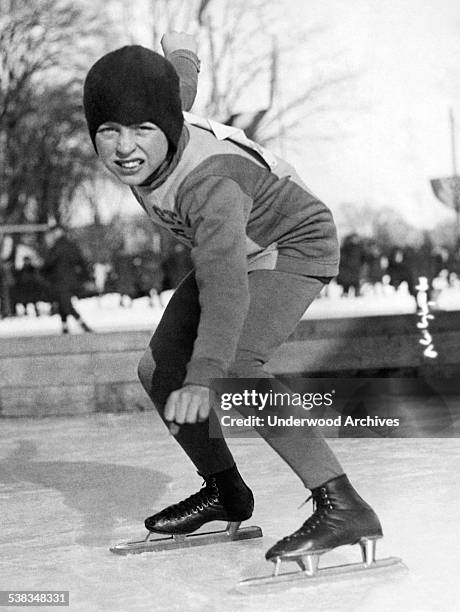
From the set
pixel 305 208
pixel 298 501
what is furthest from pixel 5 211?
pixel 305 208

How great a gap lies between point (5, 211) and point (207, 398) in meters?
7.31

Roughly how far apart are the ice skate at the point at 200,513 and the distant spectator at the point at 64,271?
18.3 feet

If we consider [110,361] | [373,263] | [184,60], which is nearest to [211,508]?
[184,60]

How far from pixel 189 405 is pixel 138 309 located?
619 centimetres

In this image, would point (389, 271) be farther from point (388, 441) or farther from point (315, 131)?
point (388, 441)

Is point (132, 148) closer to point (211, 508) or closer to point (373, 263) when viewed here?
point (211, 508)

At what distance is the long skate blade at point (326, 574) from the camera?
6.46 ft

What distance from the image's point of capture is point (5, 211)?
28.8ft

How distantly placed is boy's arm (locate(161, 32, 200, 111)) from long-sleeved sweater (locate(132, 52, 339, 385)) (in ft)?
0.98

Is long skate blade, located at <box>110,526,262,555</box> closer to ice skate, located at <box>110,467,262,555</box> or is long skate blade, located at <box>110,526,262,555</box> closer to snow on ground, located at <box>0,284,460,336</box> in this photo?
ice skate, located at <box>110,467,262,555</box>

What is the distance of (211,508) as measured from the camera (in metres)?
2.36

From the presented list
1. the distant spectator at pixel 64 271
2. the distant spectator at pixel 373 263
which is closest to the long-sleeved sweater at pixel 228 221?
the distant spectator at pixel 64 271

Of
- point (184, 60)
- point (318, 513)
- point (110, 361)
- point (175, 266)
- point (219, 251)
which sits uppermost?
point (184, 60)

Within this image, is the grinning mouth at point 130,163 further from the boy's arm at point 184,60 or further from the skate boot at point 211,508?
the skate boot at point 211,508
